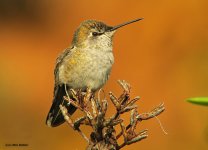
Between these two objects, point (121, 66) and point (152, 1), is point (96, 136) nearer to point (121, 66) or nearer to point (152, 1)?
point (121, 66)

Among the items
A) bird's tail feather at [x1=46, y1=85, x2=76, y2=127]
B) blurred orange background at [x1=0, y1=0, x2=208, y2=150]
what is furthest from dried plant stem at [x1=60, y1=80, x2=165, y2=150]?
blurred orange background at [x1=0, y1=0, x2=208, y2=150]

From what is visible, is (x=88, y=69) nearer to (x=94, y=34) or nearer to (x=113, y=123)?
(x=94, y=34)

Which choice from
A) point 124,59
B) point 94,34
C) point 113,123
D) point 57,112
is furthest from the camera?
point 124,59

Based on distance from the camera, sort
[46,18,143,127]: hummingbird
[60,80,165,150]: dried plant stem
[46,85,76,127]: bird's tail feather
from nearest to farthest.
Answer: [60,80,165,150]: dried plant stem → [46,85,76,127]: bird's tail feather → [46,18,143,127]: hummingbird

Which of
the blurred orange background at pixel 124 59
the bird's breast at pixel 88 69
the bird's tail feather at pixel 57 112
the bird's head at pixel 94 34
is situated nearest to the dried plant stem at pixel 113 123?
the bird's tail feather at pixel 57 112

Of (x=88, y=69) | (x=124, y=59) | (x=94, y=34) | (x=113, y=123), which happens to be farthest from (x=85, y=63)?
(x=124, y=59)

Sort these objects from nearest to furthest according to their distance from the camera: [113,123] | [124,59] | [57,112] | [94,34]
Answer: [113,123] → [57,112] → [94,34] → [124,59]

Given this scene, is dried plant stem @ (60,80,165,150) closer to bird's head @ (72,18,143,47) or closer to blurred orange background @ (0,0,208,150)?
bird's head @ (72,18,143,47)

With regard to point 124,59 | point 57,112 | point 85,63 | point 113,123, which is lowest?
point 124,59
